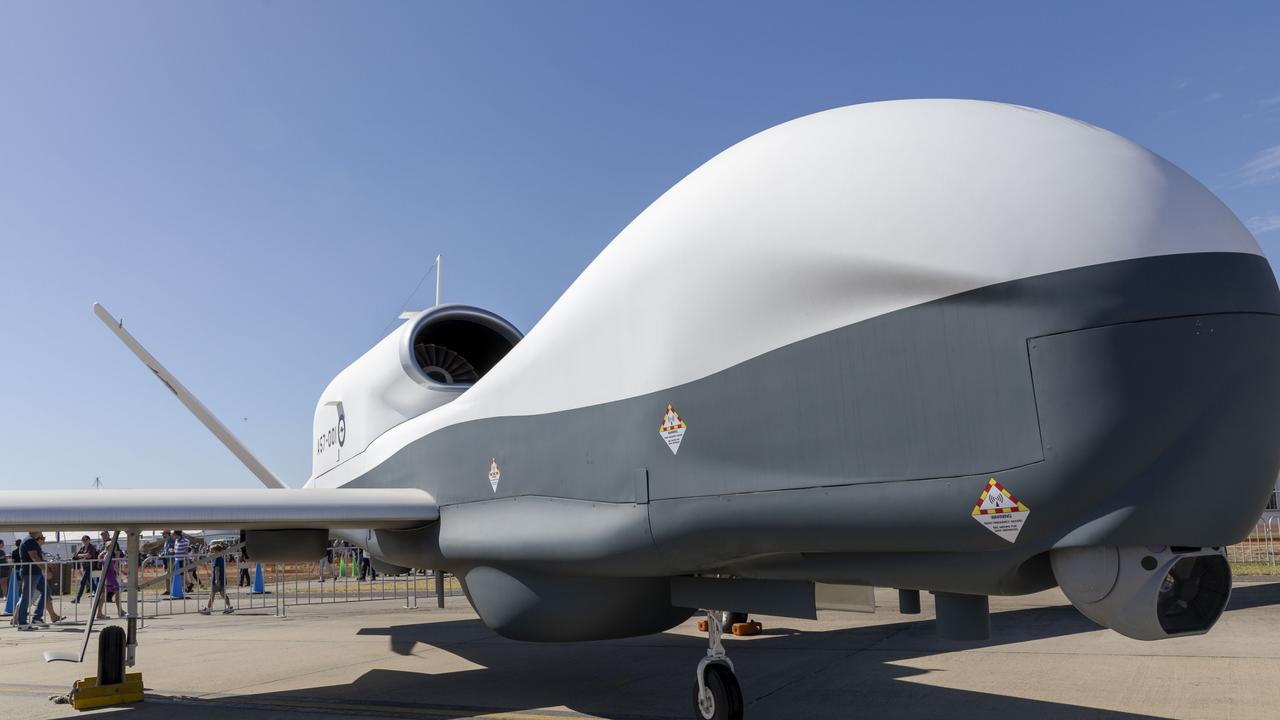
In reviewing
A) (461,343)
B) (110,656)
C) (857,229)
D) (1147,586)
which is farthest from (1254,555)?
(110,656)

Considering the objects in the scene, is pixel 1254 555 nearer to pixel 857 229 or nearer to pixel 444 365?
pixel 444 365

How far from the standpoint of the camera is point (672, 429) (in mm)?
5184

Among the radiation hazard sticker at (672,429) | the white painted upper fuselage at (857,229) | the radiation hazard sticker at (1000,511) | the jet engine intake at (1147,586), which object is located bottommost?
the jet engine intake at (1147,586)

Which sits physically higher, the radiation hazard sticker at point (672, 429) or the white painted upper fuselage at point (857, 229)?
the white painted upper fuselage at point (857, 229)

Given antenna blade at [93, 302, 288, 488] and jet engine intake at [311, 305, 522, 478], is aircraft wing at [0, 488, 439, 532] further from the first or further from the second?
antenna blade at [93, 302, 288, 488]

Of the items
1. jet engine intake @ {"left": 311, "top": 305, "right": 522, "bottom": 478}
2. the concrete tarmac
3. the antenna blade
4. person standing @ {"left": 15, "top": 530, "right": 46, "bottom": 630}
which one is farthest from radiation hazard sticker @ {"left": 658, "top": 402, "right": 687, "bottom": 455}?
person standing @ {"left": 15, "top": 530, "right": 46, "bottom": 630}

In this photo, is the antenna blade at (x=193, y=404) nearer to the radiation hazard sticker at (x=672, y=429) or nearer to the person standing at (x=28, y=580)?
the person standing at (x=28, y=580)

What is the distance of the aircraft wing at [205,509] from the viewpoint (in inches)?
269

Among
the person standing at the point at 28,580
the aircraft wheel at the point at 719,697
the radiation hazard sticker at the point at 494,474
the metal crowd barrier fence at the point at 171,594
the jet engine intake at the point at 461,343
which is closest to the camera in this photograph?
the aircraft wheel at the point at 719,697

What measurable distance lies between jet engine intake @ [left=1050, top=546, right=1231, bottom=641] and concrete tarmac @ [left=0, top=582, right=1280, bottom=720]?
2827mm

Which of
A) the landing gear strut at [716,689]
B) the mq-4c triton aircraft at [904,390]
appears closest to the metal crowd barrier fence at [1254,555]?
the landing gear strut at [716,689]

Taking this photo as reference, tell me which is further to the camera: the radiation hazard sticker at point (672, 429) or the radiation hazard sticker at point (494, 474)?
the radiation hazard sticker at point (494, 474)

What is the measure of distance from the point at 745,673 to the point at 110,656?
5783 millimetres

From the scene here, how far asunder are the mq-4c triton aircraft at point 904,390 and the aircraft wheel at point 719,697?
0.02 m
